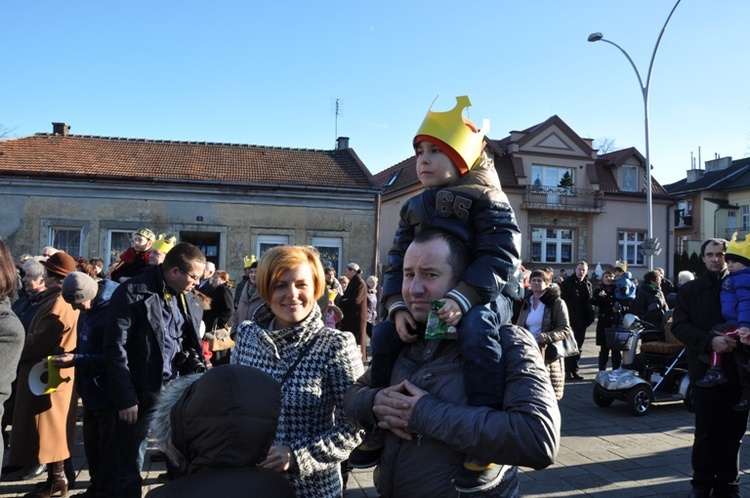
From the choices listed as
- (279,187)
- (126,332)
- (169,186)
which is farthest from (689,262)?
(126,332)

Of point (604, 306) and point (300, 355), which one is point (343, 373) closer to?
point (300, 355)

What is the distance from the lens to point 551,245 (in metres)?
31.3

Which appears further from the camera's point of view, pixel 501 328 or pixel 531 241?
pixel 531 241

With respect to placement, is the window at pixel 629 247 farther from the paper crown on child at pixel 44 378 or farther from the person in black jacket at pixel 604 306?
the paper crown on child at pixel 44 378

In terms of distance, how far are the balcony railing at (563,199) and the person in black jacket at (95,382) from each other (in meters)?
27.3

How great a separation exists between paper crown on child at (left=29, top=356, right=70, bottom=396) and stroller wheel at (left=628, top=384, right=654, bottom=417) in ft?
22.8

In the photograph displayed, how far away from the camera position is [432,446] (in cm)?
185

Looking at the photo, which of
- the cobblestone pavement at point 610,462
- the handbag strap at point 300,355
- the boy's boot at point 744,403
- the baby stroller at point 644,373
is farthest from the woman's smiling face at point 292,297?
the baby stroller at point 644,373

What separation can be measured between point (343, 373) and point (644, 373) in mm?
7596

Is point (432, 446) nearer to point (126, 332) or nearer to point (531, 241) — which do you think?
point (126, 332)

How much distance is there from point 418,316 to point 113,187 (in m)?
21.5

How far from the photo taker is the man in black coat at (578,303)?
1109cm

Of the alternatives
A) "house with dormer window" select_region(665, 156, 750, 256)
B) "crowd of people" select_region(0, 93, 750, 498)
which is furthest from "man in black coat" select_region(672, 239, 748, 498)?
"house with dormer window" select_region(665, 156, 750, 256)

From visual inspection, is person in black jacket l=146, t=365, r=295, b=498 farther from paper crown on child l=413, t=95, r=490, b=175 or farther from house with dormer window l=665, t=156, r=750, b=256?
house with dormer window l=665, t=156, r=750, b=256
